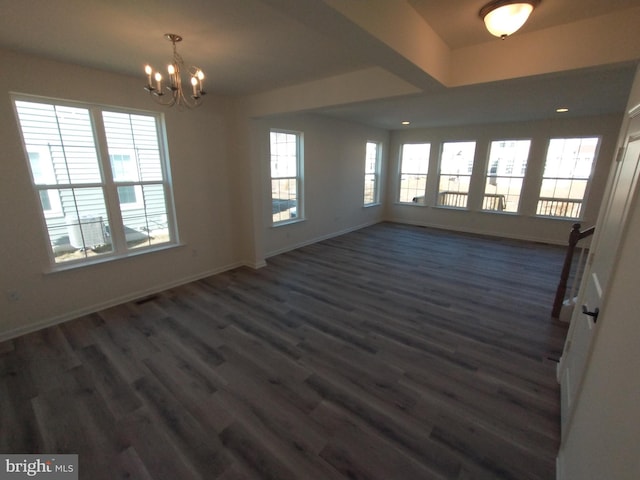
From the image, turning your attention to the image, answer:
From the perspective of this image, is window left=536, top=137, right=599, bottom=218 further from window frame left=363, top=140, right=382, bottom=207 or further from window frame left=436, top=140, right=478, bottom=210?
window frame left=363, top=140, right=382, bottom=207

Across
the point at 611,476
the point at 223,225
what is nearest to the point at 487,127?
the point at 223,225

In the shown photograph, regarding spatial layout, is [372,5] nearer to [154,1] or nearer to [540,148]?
[154,1]

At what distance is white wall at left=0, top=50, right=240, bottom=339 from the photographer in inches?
103

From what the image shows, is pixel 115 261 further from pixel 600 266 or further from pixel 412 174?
pixel 412 174

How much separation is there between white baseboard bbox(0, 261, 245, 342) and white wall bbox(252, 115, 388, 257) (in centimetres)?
131

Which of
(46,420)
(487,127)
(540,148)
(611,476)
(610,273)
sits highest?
(487,127)

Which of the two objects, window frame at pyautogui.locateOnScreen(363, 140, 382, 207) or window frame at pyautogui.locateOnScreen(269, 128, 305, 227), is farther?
window frame at pyautogui.locateOnScreen(363, 140, 382, 207)

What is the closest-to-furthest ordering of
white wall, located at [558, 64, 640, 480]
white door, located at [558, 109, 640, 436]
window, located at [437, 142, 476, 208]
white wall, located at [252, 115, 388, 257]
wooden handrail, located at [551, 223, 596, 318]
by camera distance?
white wall, located at [558, 64, 640, 480]
white door, located at [558, 109, 640, 436]
wooden handrail, located at [551, 223, 596, 318]
white wall, located at [252, 115, 388, 257]
window, located at [437, 142, 476, 208]

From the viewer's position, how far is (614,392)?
1010 millimetres

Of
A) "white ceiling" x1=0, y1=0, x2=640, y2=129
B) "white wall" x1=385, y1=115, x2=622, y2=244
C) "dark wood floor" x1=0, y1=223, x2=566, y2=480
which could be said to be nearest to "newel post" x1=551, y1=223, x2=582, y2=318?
"dark wood floor" x1=0, y1=223, x2=566, y2=480

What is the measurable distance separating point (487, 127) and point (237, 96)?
561cm

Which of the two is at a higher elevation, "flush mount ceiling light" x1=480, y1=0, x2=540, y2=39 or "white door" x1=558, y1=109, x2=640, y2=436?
"flush mount ceiling light" x1=480, y1=0, x2=540, y2=39

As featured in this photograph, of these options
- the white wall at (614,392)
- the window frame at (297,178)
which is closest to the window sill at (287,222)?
the window frame at (297,178)

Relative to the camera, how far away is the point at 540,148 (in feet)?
19.7
